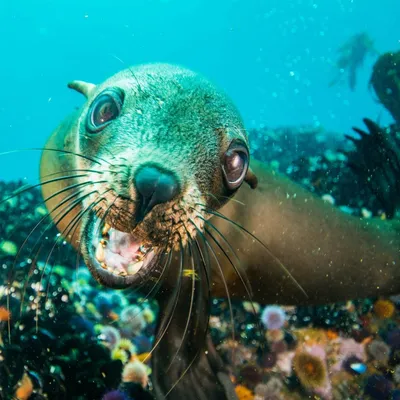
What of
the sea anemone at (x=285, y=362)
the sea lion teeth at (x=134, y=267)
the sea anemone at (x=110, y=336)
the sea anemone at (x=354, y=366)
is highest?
the sea lion teeth at (x=134, y=267)

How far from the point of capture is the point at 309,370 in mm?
2953

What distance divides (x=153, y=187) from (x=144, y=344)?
74.4 inches

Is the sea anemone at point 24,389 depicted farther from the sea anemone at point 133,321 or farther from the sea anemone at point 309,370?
the sea anemone at point 309,370

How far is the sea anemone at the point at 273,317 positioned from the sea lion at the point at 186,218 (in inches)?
6.4

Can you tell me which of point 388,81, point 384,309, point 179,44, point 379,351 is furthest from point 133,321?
point 179,44

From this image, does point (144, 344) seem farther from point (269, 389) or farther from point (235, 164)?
point (235, 164)

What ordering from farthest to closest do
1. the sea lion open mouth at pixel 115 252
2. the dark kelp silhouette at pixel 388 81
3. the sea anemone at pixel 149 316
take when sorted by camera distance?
the dark kelp silhouette at pixel 388 81
the sea anemone at pixel 149 316
the sea lion open mouth at pixel 115 252

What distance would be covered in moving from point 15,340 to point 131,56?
79.4m

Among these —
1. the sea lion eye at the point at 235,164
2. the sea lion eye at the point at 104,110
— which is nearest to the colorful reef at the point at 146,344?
the sea lion eye at the point at 104,110

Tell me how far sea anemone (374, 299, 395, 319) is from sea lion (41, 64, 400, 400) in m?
0.21

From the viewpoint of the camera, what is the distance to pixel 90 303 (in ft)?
11.0

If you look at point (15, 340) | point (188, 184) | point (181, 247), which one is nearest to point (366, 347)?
point (181, 247)

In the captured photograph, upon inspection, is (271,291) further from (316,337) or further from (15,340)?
(15,340)

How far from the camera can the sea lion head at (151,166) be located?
1688 mm
